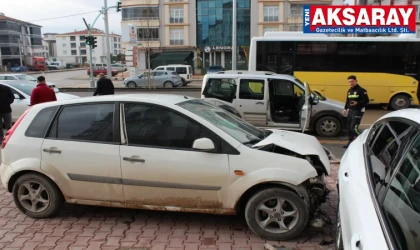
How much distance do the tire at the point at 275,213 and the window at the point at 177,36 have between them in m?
49.1

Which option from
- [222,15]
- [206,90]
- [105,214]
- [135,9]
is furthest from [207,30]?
[105,214]

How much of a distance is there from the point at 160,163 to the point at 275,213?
1247 millimetres

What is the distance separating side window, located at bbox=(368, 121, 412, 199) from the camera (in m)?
2.33

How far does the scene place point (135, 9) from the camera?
50.2 metres

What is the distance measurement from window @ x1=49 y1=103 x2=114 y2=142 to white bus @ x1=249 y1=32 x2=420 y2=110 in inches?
396

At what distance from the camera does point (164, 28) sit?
50750mm

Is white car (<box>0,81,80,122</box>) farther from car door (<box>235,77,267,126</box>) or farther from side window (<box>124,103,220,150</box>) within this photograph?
side window (<box>124,103,220,150</box>)

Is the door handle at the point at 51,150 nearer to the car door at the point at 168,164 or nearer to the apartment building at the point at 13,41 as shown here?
the car door at the point at 168,164

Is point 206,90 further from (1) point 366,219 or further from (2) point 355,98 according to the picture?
(1) point 366,219

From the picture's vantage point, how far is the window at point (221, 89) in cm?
896

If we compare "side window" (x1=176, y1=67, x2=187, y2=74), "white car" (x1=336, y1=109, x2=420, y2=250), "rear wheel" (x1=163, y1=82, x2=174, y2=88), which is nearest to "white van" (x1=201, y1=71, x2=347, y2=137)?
"white car" (x1=336, y1=109, x2=420, y2=250)

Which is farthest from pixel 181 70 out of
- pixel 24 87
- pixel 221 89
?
pixel 221 89

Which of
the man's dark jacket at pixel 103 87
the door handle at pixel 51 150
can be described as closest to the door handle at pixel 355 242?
the door handle at pixel 51 150

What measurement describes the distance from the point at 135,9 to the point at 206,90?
4513cm
